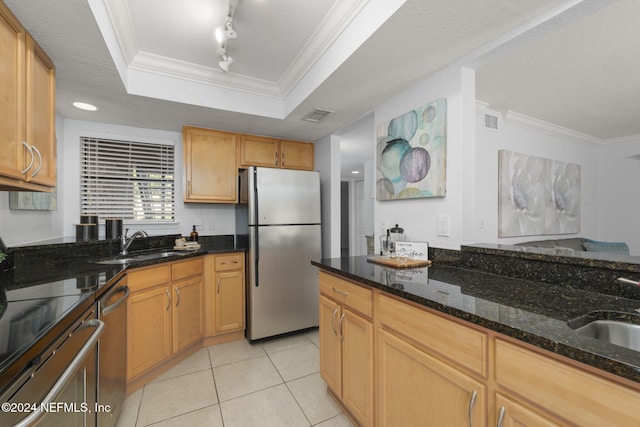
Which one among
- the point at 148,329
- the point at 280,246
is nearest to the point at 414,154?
the point at 280,246

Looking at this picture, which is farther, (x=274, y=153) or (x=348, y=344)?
(x=274, y=153)

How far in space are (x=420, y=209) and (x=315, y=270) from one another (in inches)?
54.7

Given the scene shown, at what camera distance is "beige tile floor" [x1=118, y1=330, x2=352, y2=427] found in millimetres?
1650

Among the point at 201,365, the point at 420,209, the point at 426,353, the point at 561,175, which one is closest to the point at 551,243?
the point at 561,175

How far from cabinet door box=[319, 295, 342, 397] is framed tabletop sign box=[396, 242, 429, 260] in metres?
0.60

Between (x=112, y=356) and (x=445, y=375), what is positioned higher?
(x=445, y=375)

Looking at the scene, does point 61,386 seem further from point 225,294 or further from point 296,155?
point 296,155

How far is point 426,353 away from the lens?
107cm

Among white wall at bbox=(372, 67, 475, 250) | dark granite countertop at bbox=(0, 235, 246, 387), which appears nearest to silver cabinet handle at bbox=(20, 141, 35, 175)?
dark granite countertop at bbox=(0, 235, 246, 387)

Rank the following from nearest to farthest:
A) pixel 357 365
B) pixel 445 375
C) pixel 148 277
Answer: pixel 445 375 → pixel 357 365 → pixel 148 277

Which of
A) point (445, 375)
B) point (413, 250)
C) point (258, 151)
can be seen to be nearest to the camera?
point (445, 375)

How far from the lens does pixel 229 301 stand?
2697 millimetres

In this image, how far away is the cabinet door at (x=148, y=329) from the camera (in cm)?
189

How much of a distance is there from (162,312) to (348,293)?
60.8 inches
